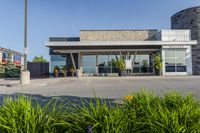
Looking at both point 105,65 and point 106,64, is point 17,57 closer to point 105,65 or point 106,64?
point 105,65

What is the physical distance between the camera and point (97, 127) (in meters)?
2.68

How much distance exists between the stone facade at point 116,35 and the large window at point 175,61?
7.52 meters

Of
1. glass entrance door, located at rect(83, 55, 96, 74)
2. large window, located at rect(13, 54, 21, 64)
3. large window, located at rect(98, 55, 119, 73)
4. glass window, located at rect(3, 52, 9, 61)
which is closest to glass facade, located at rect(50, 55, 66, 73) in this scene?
glass entrance door, located at rect(83, 55, 96, 74)

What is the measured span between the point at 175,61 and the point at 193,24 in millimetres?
11561

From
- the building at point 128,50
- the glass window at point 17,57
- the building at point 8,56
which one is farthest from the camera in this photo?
the glass window at point 17,57

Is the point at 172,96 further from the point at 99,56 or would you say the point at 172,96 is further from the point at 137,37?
the point at 137,37

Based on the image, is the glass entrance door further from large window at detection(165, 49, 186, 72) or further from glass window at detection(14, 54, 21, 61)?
glass window at detection(14, 54, 21, 61)

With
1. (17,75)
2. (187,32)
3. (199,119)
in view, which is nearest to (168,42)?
(187,32)

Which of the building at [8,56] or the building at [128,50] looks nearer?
the building at [128,50]

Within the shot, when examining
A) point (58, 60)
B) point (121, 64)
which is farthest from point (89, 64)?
point (58, 60)

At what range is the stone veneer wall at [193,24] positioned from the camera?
3203 centimetres

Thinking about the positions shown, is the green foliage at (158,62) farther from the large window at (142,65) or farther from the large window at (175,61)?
the large window at (142,65)

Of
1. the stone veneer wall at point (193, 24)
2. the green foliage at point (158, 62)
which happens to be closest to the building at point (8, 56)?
the green foliage at point (158, 62)

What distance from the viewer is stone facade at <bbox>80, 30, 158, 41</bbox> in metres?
34.2
